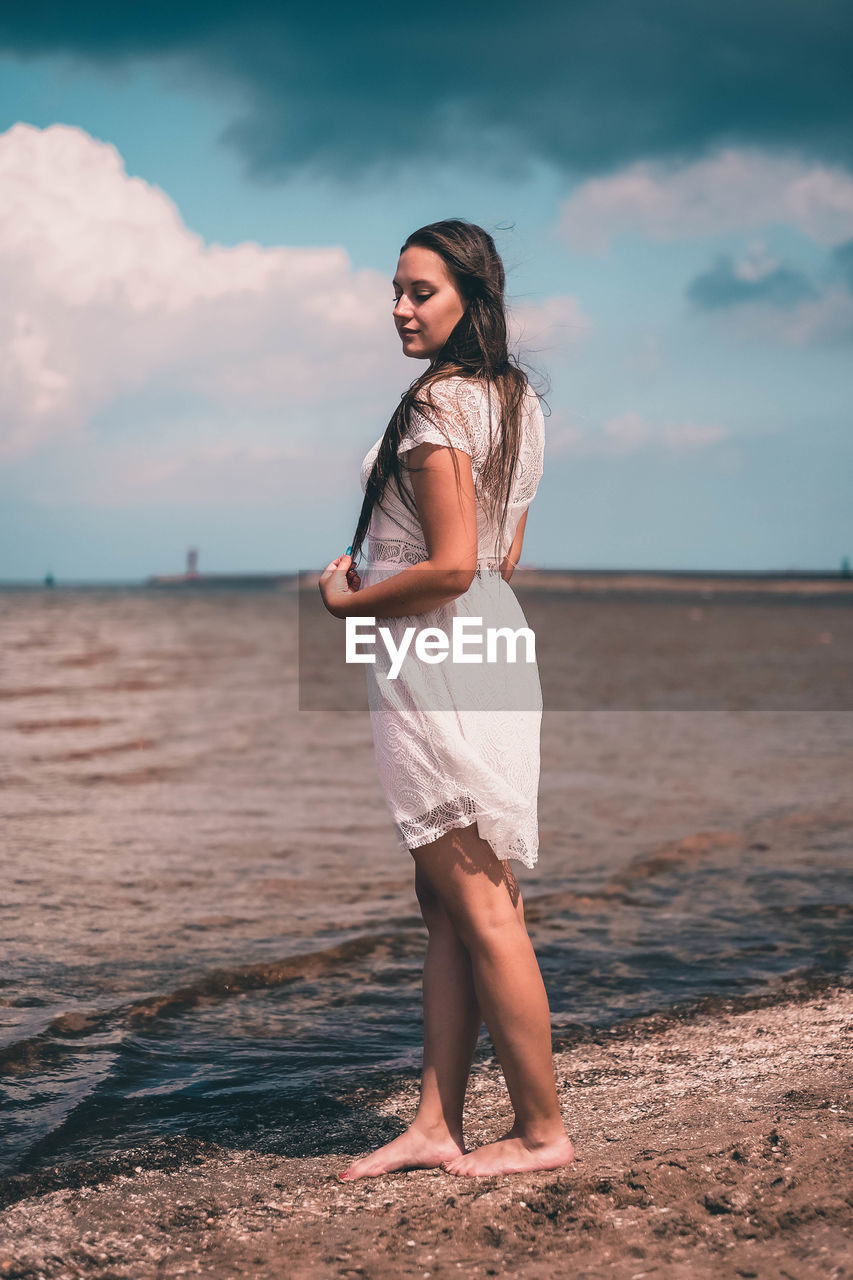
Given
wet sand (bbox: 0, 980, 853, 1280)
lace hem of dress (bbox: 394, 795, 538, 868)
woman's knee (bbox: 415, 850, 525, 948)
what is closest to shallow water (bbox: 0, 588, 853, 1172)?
wet sand (bbox: 0, 980, 853, 1280)

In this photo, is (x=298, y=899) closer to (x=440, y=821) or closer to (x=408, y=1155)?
(x=408, y=1155)

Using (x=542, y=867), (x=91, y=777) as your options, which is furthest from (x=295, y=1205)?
(x=91, y=777)

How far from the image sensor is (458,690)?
2.23 meters

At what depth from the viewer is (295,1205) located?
2221 millimetres

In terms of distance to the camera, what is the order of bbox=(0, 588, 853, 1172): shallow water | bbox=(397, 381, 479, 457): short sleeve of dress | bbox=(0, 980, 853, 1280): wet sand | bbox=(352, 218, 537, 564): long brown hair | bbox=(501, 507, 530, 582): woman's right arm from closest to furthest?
bbox=(0, 980, 853, 1280): wet sand → bbox=(397, 381, 479, 457): short sleeve of dress → bbox=(352, 218, 537, 564): long brown hair → bbox=(501, 507, 530, 582): woman's right arm → bbox=(0, 588, 853, 1172): shallow water

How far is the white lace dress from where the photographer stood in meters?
2.21

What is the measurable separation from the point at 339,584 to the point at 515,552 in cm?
45

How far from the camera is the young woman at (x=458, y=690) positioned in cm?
220

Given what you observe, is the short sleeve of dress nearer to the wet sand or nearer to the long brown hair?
the long brown hair

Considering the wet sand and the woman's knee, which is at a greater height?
the woman's knee

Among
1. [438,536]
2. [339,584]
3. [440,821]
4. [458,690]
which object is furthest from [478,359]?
[440,821]

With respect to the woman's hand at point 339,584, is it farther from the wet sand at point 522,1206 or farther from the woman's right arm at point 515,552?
the wet sand at point 522,1206

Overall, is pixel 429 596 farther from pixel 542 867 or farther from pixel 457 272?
pixel 542 867

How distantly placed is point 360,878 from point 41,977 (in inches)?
75.3
